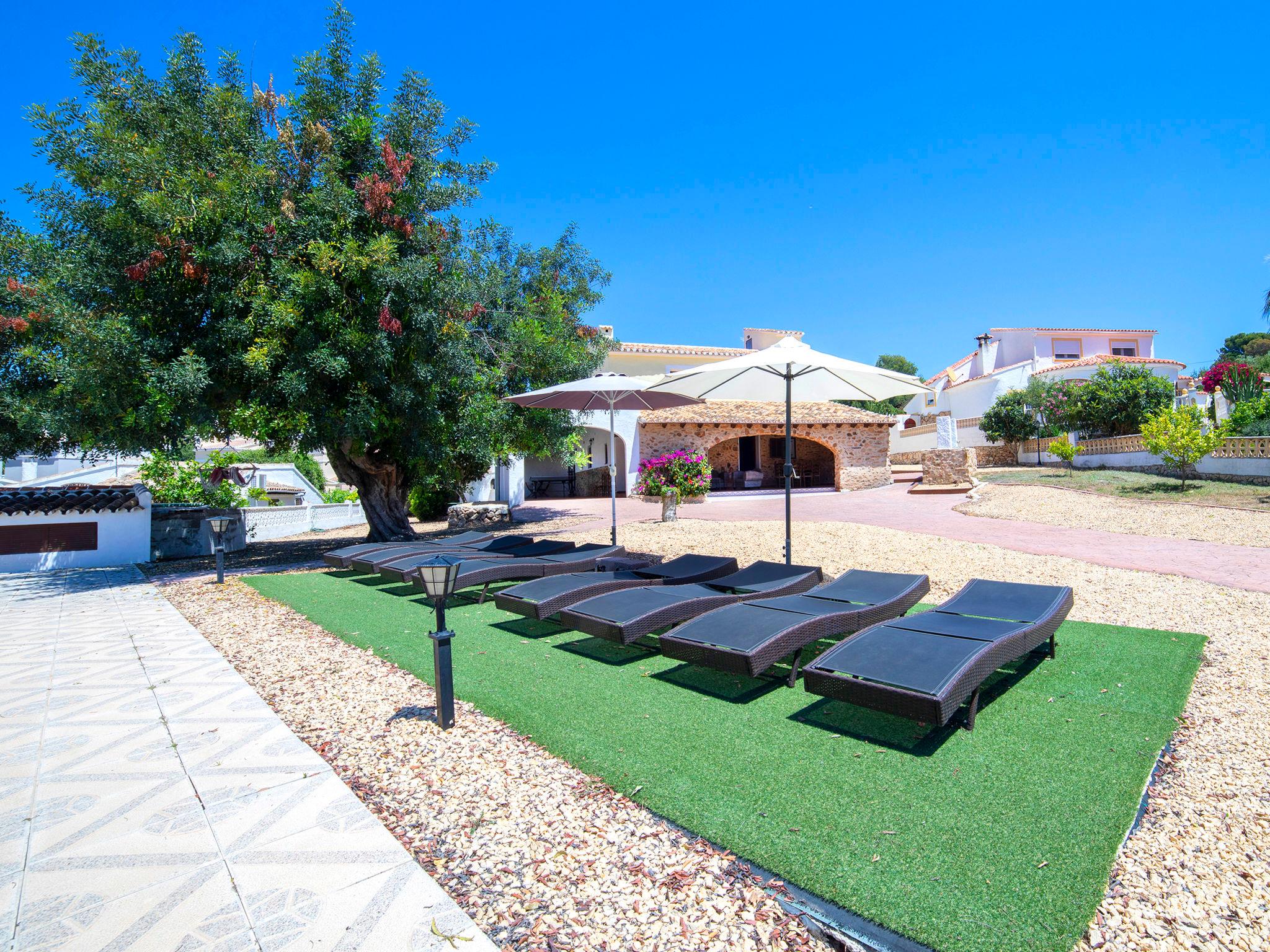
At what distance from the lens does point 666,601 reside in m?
5.15

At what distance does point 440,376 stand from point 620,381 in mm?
3222

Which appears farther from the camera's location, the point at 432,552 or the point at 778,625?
the point at 432,552

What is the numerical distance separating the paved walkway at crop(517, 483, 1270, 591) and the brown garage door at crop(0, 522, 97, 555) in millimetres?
9061

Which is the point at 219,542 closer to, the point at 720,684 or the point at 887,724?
the point at 720,684

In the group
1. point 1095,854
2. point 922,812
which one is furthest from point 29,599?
point 1095,854

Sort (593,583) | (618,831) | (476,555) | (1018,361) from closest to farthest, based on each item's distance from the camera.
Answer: (618,831)
(593,583)
(476,555)
(1018,361)

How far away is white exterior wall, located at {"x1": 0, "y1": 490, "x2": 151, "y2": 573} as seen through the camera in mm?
11555

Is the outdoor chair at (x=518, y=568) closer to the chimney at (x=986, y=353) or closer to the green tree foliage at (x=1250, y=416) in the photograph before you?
the green tree foliage at (x=1250, y=416)

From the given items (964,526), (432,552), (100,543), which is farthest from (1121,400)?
(100,543)

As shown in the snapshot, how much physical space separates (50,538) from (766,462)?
2275 centimetres

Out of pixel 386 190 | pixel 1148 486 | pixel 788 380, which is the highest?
pixel 386 190

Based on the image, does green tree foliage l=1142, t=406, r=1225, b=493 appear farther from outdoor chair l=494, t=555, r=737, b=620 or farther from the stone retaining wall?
outdoor chair l=494, t=555, r=737, b=620

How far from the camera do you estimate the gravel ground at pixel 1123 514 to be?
35.6ft

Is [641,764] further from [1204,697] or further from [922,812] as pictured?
[1204,697]
